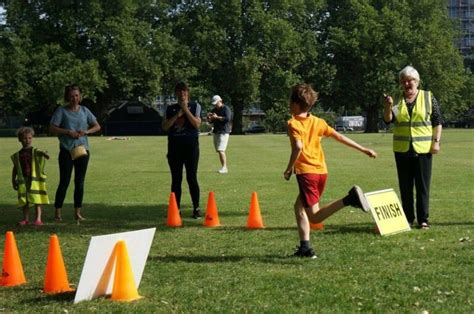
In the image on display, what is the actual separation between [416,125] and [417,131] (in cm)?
8

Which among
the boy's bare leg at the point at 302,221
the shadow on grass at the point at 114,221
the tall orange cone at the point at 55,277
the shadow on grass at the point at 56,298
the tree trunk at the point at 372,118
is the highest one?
the boy's bare leg at the point at 302,221

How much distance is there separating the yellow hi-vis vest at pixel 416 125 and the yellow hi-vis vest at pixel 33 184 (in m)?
5.06

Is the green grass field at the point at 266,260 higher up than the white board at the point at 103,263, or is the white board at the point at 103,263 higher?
the white board at the point at 103,263

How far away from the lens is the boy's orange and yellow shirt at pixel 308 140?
22.1ft

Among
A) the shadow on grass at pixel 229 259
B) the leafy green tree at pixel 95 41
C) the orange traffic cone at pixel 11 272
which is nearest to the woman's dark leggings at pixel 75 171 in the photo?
the shadow on grass at pixel 229 259

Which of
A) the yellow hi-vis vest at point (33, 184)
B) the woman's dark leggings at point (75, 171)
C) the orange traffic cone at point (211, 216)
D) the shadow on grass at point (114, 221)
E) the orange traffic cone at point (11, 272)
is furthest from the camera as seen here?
the woman's dark leggings at point (75, 171)

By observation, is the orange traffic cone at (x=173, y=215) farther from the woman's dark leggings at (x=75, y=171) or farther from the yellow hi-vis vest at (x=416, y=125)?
the yellow hi-vis vest at (x=416, y=125)

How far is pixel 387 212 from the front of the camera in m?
8.10

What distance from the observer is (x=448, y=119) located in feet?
314

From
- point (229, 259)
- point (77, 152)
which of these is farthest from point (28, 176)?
point (229, 259)

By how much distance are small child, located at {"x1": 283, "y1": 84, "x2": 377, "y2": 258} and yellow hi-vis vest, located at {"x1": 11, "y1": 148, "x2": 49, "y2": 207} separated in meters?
4.41

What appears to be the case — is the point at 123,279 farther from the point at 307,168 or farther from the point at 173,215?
the point at 173,215

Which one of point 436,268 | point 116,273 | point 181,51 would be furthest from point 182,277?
point 181,51

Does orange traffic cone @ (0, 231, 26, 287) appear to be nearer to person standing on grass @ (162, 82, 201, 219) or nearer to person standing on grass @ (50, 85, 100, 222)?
person standing on grass @ (50, 85, 100, 222)
